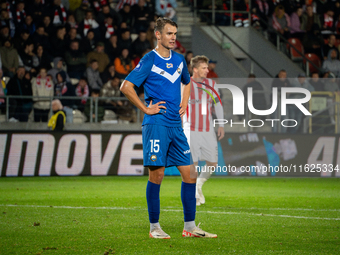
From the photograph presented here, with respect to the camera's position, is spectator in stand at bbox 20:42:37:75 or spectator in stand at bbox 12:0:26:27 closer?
spectator in stand at bbox 20:42:37:75

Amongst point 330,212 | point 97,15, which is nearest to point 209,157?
point 330,212

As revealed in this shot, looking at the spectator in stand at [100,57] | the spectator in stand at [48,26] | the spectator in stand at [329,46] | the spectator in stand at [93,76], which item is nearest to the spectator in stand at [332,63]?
the spectator in stand at [329,46]

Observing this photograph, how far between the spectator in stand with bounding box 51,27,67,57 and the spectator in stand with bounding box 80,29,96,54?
0.54m

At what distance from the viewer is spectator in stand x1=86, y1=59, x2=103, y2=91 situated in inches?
583

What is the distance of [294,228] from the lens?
232 inches

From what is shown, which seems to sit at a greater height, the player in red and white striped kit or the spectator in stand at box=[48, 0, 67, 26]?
the spectator in stand at box=[48, 0, 67, 26]

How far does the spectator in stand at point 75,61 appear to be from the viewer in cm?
1516

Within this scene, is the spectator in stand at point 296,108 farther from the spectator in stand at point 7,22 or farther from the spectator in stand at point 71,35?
the spectator in stand at point 7,22

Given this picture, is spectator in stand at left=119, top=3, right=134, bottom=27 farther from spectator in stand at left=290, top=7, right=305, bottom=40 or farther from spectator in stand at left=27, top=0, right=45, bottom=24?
spectator in stand at left=290, top=7, right=305, bottom=40

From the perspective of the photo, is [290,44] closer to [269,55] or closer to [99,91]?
[269,55]

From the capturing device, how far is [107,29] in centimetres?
1634

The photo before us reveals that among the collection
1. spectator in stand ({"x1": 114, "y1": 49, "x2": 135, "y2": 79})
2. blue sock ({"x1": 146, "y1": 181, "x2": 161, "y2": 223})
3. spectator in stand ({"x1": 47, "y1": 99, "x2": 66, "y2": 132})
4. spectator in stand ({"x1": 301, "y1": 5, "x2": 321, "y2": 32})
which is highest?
spectator in stand ({"x1": 301, "y1": 5, "x2": 321, "y2": 32})

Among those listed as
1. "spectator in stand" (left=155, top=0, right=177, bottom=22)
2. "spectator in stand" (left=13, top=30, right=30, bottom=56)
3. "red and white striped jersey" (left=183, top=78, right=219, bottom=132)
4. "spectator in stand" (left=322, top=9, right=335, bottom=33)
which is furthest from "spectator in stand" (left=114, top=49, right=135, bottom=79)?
"spectator in stand" (left=322, top=9, right=335, bottom=33)

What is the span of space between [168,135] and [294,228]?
6.14 ft
